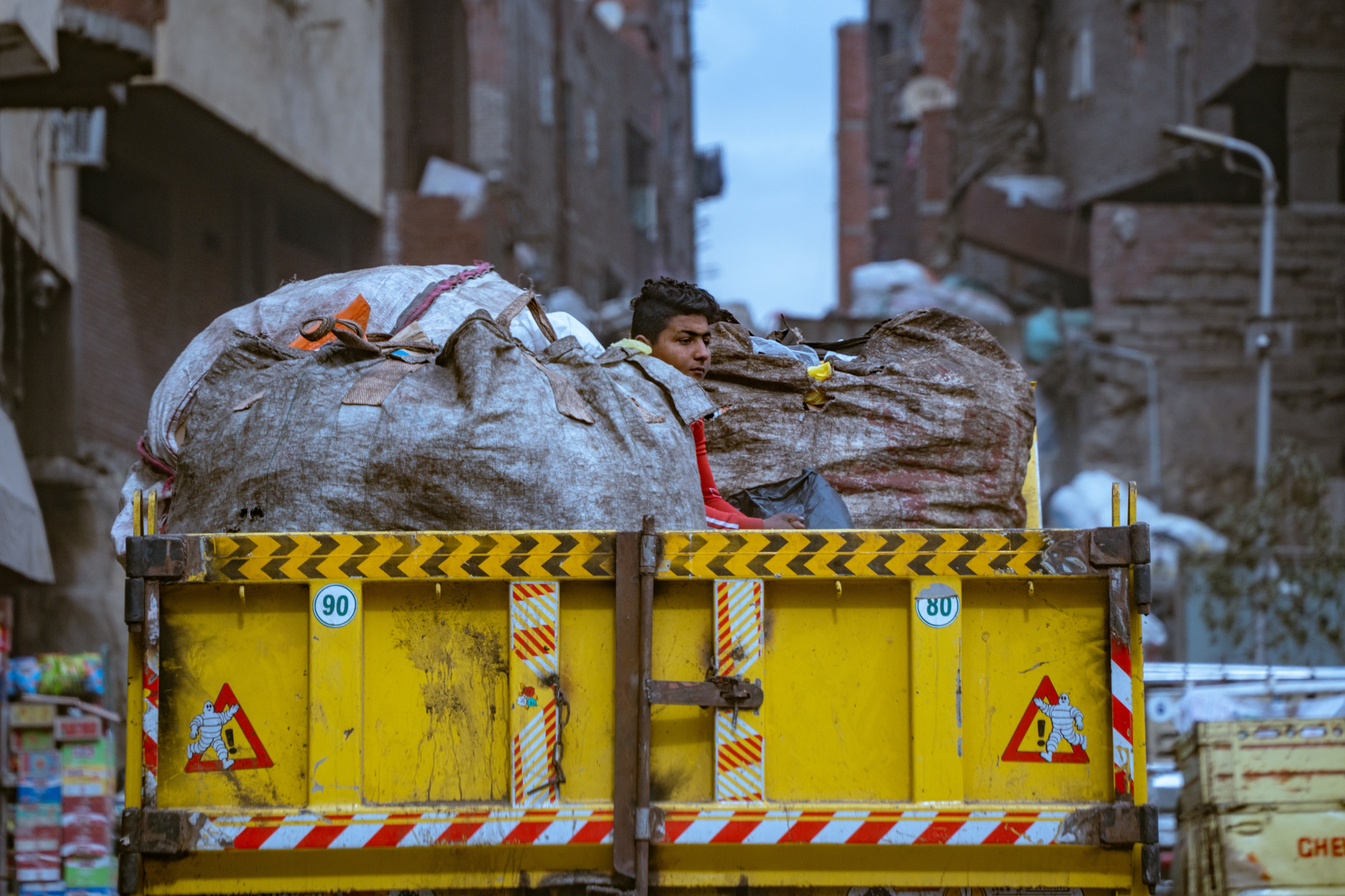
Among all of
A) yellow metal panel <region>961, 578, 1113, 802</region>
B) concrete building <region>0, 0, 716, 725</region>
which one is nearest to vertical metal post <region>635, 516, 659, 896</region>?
yellow metal panel <region>961, 578, 1113, 802</region>

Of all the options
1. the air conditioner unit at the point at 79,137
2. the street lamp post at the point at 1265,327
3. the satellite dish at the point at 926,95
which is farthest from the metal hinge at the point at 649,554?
the satellite dish at the point at 926,95

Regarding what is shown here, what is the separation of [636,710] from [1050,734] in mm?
938

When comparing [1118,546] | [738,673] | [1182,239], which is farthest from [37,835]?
[1182,239]

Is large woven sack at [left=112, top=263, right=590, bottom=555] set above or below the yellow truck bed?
above

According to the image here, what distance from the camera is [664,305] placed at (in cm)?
496

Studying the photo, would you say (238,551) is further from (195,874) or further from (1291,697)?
(1291,697)

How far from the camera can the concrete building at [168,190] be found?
11938 mm

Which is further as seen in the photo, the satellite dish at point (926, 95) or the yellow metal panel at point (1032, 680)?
the satellite dish at point (926, 95)

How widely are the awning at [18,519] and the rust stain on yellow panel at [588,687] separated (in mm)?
6247

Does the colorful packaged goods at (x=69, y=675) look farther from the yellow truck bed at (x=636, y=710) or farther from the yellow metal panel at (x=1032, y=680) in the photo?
the yellow metal panel at (x=1032, y=680)

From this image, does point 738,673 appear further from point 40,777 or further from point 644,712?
point 40,777

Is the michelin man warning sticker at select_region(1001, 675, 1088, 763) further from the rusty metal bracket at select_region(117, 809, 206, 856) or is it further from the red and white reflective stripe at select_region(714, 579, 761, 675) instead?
the rusty metal bracket at select_region(117, 809, 206, 856)

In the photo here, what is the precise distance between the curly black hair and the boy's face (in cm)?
2

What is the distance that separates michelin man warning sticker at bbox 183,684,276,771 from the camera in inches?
133
